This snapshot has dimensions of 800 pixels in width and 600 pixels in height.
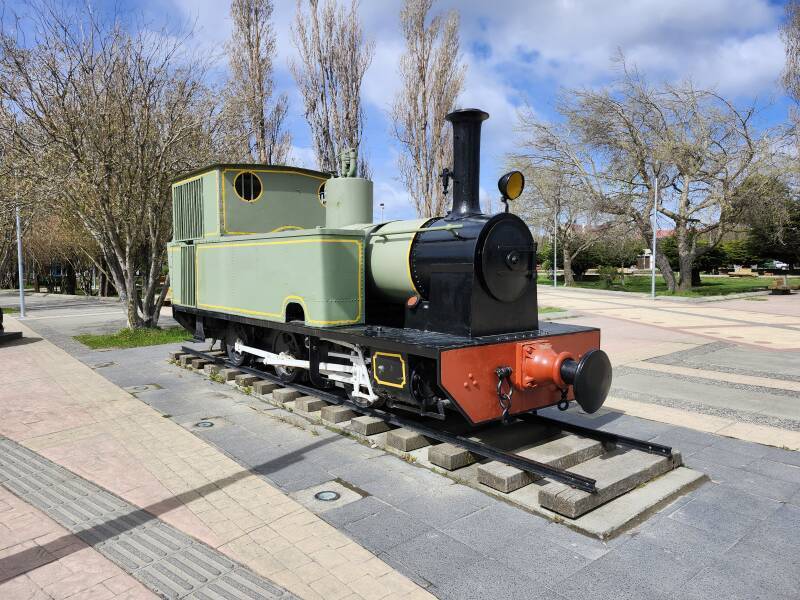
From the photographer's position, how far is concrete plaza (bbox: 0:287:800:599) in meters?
3.14

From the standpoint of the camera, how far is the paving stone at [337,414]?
5832 millimetres

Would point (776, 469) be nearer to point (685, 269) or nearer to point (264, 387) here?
point (264, 387)

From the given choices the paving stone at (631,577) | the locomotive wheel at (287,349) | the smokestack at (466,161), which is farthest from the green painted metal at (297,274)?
the paving stone at (631,577)

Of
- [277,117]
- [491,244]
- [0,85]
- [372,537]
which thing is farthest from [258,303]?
[277,117]

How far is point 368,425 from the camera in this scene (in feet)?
17.7

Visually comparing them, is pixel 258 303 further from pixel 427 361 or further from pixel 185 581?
pixel 185 581

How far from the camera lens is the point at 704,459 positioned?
16.4 ft

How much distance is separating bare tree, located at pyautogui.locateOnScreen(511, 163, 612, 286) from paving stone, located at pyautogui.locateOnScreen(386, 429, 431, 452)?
86.4ft

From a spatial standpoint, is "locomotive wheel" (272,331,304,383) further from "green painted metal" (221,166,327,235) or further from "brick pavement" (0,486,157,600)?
"brick pavement" (0,486,157,600)

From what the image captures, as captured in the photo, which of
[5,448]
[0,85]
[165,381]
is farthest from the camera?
[0,85]

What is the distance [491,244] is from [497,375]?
1.12 m

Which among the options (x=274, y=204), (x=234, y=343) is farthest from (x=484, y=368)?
(x=234, y=343)

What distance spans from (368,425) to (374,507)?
1.41 metres

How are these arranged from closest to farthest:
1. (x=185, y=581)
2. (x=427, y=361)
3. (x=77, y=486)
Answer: (x=185, y=581), (x=77, y=486), (x=427, y=361)
